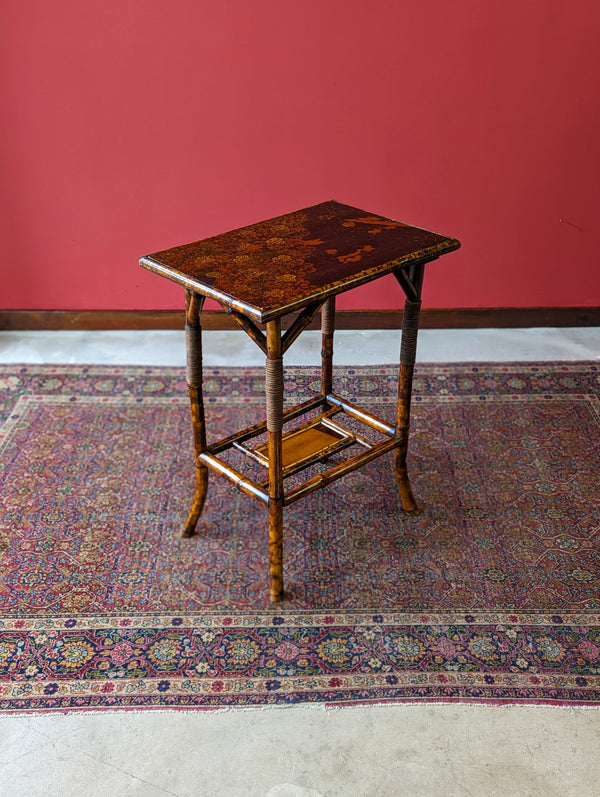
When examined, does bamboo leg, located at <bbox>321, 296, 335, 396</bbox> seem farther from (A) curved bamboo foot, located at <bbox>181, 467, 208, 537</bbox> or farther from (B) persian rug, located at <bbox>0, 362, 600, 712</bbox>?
(A) curved bamboo foot, located at <bbox>181, 467, 208, 537</bbox>

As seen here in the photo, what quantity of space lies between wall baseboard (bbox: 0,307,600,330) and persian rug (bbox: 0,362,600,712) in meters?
0.56

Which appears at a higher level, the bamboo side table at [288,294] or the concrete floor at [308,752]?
the bamboo side table at [288,294]

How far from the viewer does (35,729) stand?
2373 mm

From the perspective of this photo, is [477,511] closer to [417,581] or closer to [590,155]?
[417,581]

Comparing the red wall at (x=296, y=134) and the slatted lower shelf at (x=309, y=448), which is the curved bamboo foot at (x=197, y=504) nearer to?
the slatted lower shelf at (x=309, y=448)

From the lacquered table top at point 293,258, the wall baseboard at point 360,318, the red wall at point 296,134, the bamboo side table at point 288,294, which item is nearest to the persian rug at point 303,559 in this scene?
the bamboo side table at point 288,294

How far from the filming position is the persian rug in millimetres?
2521

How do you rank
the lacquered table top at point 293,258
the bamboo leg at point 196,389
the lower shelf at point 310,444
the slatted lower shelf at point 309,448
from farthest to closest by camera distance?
1. the lower shelf at point 310,444
2. the slatted lower shelf at point 309,448
3. the bamboo leg at point 196,389
4. the lacquered table top at point 293,258

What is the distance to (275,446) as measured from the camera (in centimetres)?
256

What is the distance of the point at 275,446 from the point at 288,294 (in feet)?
1.55

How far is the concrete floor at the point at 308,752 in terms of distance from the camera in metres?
2.22

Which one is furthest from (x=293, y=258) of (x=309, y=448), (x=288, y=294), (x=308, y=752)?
(x=308, y=752)

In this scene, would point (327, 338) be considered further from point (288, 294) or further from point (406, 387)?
point (288, 294)

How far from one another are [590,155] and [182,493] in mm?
2523
